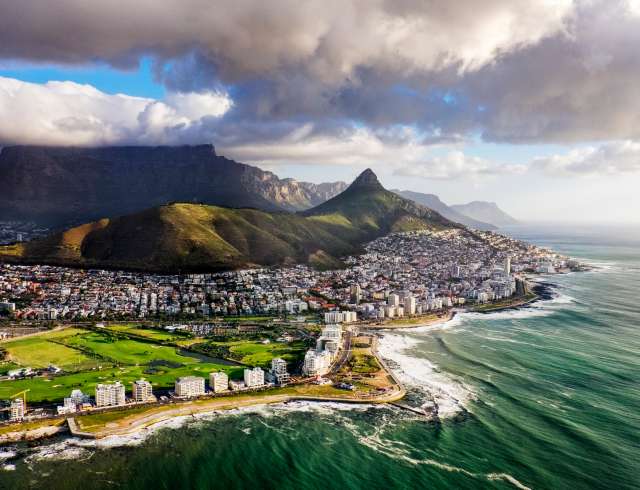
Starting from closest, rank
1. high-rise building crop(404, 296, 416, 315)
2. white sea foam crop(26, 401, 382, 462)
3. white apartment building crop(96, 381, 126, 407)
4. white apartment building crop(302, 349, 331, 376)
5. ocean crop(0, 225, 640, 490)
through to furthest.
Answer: ocean crop(0, 225, 640, 490), white sea foam crop(26, 401, 382, 462), white apartment building crop(96, 381, 126, 407), white apartment building crop(302, 349, 331, 376), high-rise building crop(404, 296, 416, 315)

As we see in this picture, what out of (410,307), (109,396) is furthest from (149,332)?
(410,307)

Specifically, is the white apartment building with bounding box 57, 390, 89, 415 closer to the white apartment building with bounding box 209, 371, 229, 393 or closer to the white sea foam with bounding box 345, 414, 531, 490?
the white apartment building with bounding box 209, 371, 229, 393

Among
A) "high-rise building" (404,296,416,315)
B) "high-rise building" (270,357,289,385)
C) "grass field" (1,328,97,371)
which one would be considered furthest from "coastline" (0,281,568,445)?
"high-rise building" (404,296,416,315)

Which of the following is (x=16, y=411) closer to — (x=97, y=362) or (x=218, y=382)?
(x=97, y=362)

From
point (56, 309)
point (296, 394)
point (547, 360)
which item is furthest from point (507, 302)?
point (56, 309)

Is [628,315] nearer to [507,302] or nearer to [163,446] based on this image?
[507,302]

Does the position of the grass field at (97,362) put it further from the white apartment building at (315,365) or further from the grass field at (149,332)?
the white apartment building at (315,365)

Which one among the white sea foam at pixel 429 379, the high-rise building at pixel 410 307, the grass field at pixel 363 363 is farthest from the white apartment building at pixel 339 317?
the grass field at pixel 363 363
